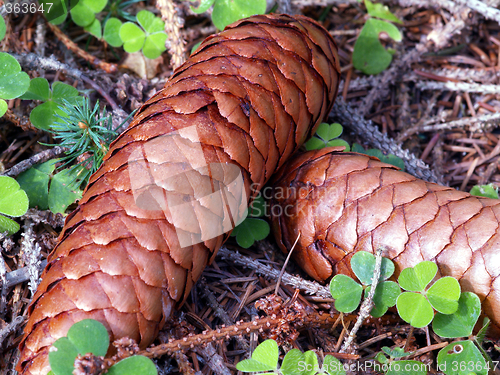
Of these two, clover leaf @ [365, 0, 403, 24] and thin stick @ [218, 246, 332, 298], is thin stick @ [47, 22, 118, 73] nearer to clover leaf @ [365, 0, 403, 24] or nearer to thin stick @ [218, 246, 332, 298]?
thin stick @ [218, 246, 332, 298]

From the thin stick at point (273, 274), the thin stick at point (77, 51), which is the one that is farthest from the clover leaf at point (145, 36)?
the thin stick at point (273, 274)

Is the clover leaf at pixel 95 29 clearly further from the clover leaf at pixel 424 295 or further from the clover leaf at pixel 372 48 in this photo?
the clover leaf at pixel 424 295

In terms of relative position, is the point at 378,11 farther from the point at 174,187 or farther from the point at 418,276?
the point at 174,187

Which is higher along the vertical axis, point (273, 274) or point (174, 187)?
point (174, 187)

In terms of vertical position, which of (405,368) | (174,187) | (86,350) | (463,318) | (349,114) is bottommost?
(405,368)

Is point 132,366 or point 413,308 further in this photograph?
point 413,308

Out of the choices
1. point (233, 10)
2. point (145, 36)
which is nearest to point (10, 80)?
point (145, 36)

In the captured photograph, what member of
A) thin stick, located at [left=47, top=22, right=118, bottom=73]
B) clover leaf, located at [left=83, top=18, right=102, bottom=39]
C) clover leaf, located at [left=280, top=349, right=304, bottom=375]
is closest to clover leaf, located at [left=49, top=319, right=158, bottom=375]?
clover leaf, located at [left=280, top=349, right=304, bottom=375]
